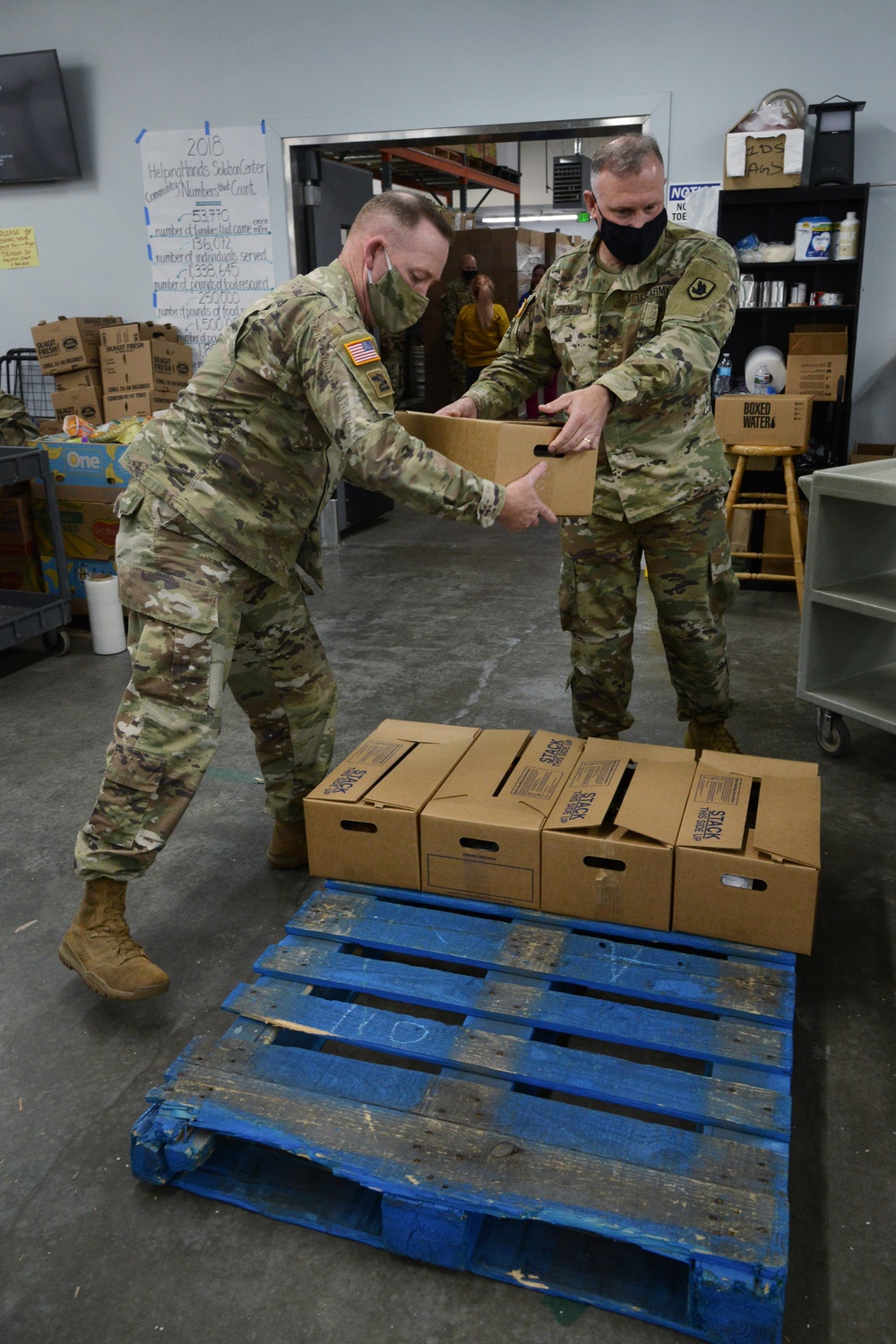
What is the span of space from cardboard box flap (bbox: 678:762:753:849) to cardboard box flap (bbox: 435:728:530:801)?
0.46 meters

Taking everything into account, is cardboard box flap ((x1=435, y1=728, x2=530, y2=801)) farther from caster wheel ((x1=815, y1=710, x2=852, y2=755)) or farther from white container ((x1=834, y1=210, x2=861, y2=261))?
white container ((x1=834, y1=210, x2=861, y2=261))

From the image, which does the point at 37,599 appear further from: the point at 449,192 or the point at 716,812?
the point at 449,192

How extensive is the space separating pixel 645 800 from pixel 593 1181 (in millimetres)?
942

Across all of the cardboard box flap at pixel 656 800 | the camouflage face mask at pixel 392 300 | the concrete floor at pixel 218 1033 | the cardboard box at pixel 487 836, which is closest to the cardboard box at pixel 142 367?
the concrete floor at pixel 218 1033

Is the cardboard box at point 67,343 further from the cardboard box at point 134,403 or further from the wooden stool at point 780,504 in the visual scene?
the wooden stool at point 780,504

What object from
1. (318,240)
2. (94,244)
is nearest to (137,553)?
(318,240)

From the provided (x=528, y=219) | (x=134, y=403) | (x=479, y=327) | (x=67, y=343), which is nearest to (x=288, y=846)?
(x=134, y=403)

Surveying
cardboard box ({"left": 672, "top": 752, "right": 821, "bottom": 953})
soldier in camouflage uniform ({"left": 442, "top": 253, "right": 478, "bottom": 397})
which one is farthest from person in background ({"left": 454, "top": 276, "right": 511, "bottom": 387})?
cardboard box ({"left": 672, "top": 752, "right": 821, "bottom": 953})

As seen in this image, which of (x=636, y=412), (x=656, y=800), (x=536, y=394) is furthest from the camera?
(x=536, y=394)

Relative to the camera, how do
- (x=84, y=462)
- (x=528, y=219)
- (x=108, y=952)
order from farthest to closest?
(x=528, y=219), (x=84, y=462), (x=108, y=952)

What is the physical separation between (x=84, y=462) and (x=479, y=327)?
5.20 metres

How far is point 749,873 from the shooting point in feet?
6.79

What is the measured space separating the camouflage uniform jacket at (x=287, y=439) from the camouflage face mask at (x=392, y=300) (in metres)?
0.06

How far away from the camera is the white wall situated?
537 cm
